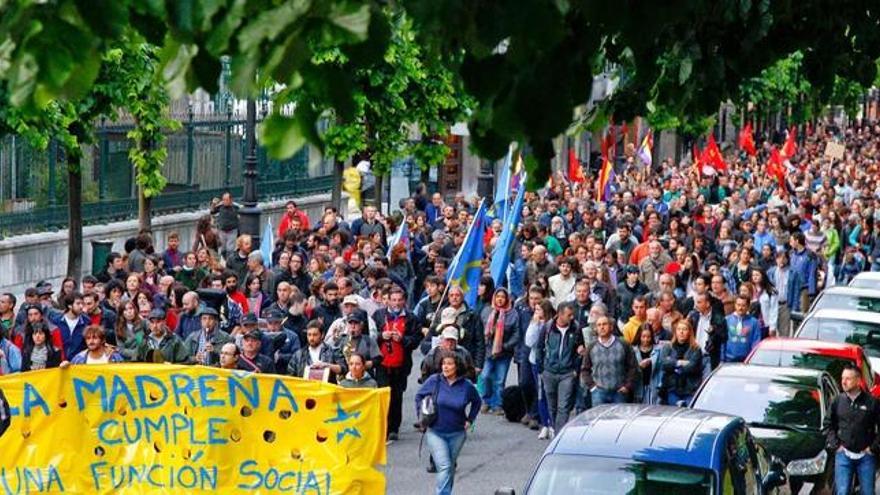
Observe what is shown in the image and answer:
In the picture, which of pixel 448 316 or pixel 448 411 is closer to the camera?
pixel 448 411

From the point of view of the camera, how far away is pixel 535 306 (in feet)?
63.1

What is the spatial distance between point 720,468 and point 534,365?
7.15 m

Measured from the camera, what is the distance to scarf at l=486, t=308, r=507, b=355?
64.2ft

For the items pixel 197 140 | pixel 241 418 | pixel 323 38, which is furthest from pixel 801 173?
pixel 323 38

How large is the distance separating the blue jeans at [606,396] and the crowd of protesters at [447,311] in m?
0.02

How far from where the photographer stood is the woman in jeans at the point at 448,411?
595 inches

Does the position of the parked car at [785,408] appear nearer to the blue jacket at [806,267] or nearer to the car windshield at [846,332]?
the car windshield at [846,332]

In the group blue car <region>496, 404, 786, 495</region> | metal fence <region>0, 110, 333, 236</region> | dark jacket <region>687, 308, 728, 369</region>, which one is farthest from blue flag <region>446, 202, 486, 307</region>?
blue car <region>496, 404, 786, 495</region>

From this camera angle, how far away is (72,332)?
18141mm

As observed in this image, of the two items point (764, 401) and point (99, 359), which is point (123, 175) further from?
point (764, 401)

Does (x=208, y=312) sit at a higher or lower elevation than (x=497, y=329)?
higher

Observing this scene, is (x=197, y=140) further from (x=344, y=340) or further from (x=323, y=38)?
(x=323, y=38)

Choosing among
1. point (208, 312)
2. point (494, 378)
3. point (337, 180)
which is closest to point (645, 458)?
point (208, 312)

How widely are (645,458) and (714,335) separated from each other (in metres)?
8.02
